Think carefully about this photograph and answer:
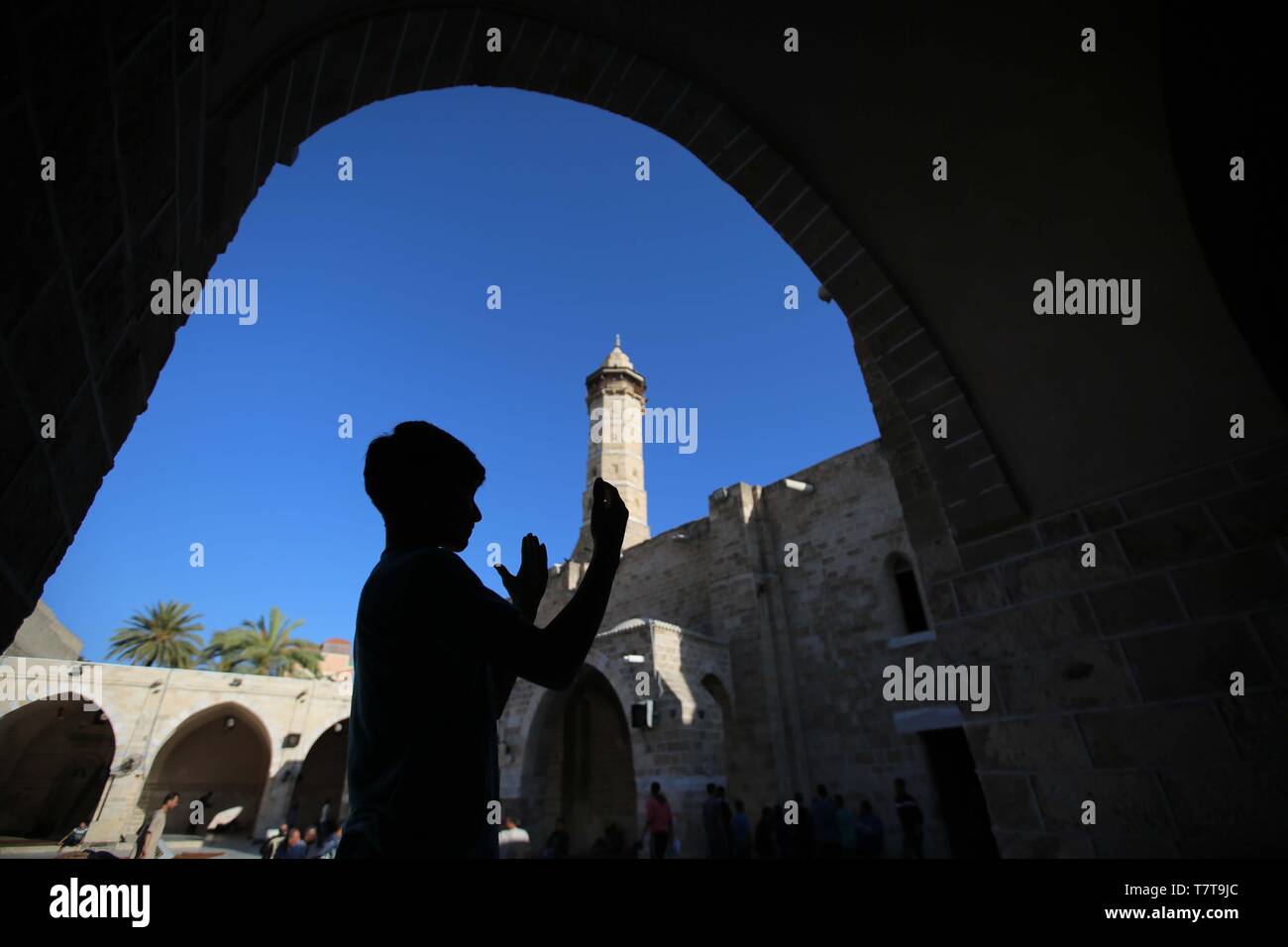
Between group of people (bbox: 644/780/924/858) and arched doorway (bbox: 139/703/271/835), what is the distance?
16176 mm

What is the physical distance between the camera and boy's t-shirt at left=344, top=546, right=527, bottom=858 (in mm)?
999

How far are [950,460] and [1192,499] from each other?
3.28 feet

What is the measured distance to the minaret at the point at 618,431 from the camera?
23483 millimetres

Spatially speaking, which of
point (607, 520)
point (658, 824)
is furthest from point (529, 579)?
point (658, 824)

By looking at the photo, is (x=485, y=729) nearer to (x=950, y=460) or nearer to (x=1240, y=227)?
(x=950, y=460)

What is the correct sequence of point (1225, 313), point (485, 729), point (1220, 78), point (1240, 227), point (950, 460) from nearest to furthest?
point (485, 729) → point (1220, 78) → point (1240, 227) → point (1225, 313) → point (950, 460)

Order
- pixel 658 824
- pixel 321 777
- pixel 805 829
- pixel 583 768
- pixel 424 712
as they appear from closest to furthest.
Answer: pixel 424 712 < pixel 658 824 < pixel 805 829 < pixel 583 768 < pixel 321 777

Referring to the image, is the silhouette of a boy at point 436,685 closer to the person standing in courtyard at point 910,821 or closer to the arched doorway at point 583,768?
the person standing in courtyard at point 910,821

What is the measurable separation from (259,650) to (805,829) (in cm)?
2941

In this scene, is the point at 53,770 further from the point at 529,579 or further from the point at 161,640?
the point at 529,579

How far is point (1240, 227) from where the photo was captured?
2191 mm

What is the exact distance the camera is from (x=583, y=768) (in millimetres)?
16031

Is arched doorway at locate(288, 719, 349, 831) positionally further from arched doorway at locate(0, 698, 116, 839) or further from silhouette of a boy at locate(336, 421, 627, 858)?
silhouette of a boy at locate(336, 421, 627, 858)
